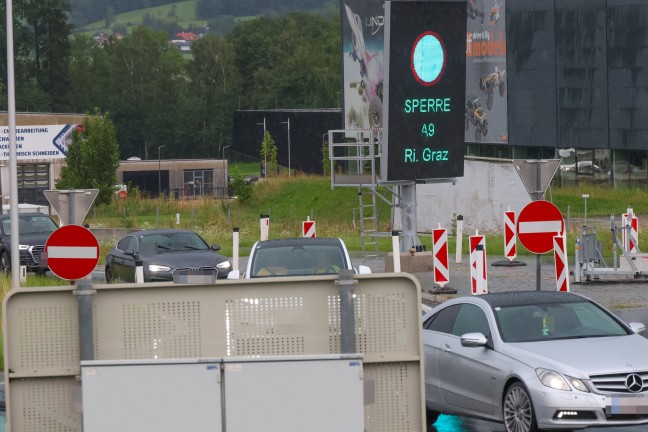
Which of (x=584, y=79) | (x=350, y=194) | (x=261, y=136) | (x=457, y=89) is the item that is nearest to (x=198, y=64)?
(x=261, y=136)

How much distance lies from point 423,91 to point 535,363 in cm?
1634

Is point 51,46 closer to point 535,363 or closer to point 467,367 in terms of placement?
point 467,367

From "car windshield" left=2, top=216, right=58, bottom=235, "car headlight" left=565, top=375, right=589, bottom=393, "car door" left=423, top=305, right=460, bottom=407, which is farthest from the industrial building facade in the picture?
"car headlight" left=565, top=375, right=589, bottom=393

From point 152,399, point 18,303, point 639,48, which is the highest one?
point 639,48

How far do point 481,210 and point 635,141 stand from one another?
15.3 m

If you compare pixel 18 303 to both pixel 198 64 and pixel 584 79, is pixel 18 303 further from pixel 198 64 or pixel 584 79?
pixel 198 64

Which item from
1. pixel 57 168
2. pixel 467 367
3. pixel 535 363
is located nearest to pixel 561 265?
pixel 467 367

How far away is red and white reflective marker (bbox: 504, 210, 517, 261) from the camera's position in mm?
30859

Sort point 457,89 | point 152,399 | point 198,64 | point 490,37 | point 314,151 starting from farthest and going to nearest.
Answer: point 198,64 → point 314,151 → point 490,37 → point 457,89 → point 152,399

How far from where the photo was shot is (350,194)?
246ft

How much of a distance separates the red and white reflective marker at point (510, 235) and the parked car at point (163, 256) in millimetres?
6707

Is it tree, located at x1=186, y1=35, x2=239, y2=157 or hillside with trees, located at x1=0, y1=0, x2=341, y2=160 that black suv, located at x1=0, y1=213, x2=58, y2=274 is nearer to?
hillside with trees, located at x1=0, y1=0, x2=341, y2=160

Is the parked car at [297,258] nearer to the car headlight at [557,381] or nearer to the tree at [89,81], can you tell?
the car headlight at [557,381]

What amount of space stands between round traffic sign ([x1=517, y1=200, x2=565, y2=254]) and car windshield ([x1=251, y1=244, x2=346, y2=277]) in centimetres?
249
